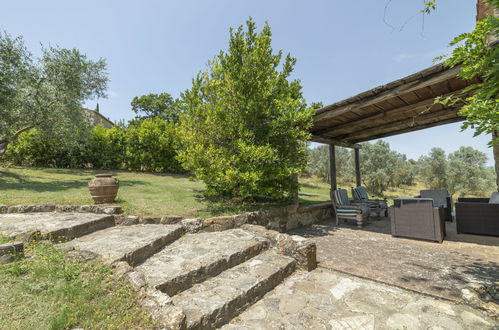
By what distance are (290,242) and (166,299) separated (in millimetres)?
2170

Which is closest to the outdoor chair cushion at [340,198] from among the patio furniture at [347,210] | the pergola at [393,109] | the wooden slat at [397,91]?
the patio furniture at [347,210]

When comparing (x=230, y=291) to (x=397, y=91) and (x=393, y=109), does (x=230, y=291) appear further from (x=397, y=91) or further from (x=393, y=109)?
(x=393, y=109)

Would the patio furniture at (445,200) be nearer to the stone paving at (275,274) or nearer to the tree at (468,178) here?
the stone paving at (275,274)

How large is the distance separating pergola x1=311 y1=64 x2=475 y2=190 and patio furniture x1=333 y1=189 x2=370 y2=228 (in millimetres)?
1801

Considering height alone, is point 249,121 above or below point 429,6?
below

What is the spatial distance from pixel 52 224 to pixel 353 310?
480 cm

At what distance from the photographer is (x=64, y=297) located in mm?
2004

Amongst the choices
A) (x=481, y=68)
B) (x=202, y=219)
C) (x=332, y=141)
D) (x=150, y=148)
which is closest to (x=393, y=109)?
(x=332, y=141)

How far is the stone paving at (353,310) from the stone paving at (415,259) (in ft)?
0.88

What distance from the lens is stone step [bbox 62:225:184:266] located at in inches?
113

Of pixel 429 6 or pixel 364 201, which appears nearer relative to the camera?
pixel 429 6

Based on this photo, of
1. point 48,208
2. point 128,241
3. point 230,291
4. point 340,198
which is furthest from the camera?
point 340,198

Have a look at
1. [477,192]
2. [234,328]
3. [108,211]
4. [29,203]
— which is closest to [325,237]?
[234,328]

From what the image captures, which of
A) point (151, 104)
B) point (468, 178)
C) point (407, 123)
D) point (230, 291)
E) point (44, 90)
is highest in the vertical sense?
point (151, 104)
